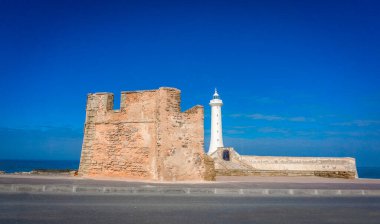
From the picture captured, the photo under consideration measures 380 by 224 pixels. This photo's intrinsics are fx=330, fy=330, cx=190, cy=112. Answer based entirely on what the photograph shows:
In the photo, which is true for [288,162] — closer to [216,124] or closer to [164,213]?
[216,124]

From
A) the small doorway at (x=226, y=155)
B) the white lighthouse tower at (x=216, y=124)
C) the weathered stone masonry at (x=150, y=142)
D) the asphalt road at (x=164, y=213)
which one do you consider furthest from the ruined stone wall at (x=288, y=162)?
the asphalt road at (x=164, y=213)

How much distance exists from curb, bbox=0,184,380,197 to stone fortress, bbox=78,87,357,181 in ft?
13.8

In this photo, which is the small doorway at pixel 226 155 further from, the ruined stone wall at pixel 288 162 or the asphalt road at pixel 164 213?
the asphalt road at pixel 164 213

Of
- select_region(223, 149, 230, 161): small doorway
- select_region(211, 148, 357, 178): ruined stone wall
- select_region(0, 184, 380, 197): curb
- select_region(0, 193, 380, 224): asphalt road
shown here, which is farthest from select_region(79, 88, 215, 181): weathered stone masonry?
select_region(223, 149, 230, 161): small doorway

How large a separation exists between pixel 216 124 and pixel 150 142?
3766cm

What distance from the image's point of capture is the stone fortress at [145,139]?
53.7 feet

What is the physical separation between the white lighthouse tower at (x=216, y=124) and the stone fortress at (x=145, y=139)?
35921mm

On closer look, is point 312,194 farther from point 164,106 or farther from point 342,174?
point 342,174

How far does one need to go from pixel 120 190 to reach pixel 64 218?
5655mm

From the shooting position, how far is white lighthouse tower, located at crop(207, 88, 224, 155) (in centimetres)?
5294

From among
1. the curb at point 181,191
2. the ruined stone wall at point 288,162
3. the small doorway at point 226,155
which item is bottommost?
the curb at point 181,191

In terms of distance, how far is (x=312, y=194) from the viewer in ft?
40.0

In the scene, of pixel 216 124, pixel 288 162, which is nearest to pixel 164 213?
pixel 288 162

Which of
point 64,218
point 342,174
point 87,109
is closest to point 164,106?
point 87,109
